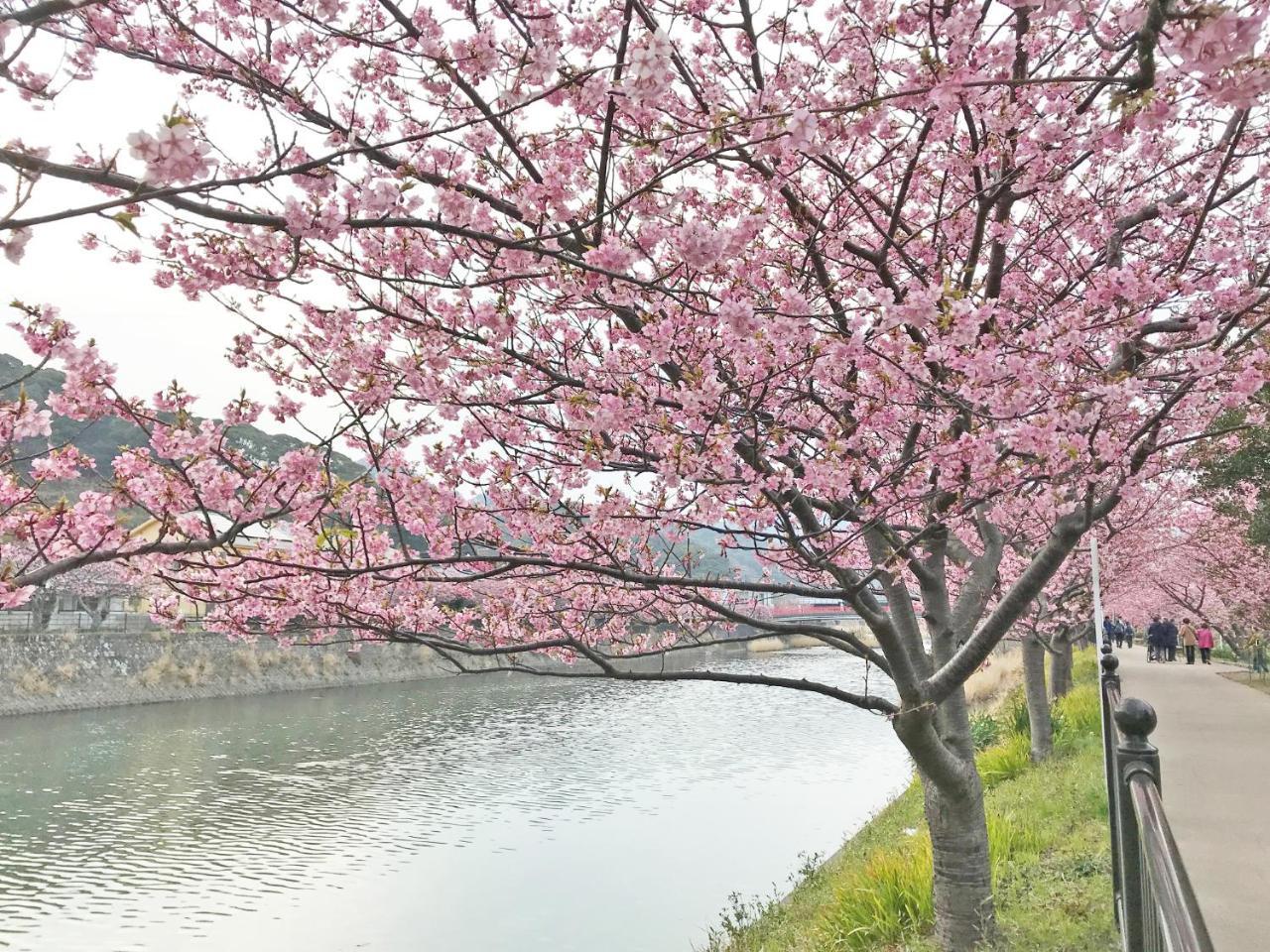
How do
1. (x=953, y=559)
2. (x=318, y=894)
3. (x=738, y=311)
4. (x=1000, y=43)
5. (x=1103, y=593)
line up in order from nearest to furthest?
1. (x=738, y=311)
2. (x=1000, y=43)
3. (x=953, y=559)
4. (x=318, y=894)
5. (x=1103, y=593)

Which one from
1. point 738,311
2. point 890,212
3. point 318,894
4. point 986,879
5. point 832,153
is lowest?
A: point 318,894

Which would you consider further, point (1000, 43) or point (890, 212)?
point (890, 212)

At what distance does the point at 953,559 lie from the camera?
6582 mm

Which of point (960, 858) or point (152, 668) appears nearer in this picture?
point (960, 858)

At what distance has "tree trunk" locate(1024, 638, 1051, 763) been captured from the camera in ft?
37.2

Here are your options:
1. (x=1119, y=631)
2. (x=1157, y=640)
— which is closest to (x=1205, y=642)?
(x=1157, y=640)

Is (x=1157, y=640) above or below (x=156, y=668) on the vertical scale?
above

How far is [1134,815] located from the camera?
2668 millimetres

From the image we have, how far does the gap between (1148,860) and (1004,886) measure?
5095mm

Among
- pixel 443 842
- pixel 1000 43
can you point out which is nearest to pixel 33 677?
pixel 443 842

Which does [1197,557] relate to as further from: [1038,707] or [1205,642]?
[1038,707]

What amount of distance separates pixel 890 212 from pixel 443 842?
1104 cm

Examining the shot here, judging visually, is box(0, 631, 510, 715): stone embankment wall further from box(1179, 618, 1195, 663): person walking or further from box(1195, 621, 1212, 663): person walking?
box(1195, 621, 1212, 663): person walking

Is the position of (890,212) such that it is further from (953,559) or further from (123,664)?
(123,664)
